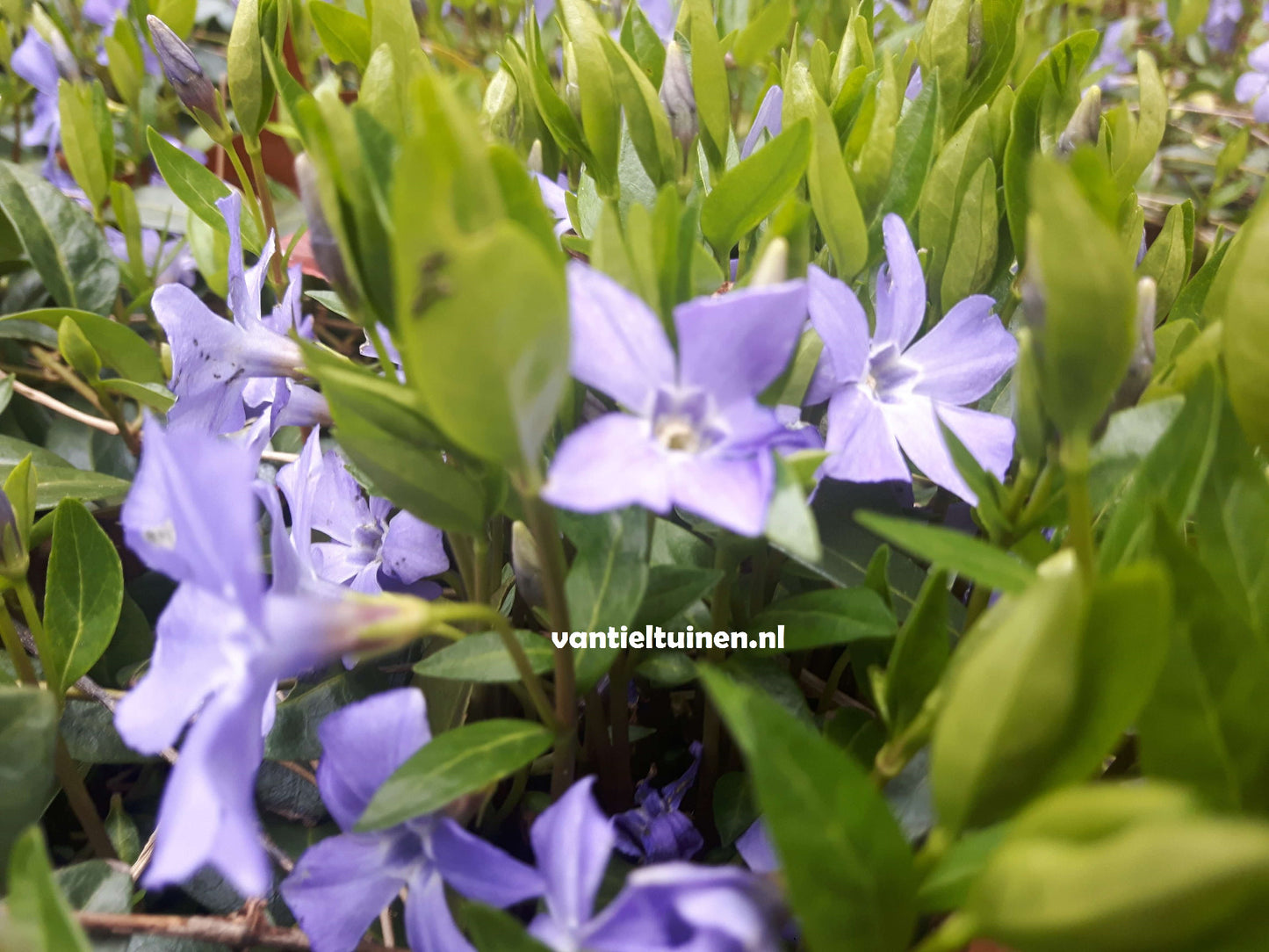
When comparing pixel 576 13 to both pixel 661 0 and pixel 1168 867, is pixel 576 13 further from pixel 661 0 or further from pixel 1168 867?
pixel 661 0

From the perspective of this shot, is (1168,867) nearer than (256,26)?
Yes

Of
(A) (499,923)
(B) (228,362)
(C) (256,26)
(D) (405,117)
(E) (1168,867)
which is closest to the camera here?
(E) (1168,867)

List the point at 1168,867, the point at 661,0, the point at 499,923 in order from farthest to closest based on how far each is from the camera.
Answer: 1. the point at 661,0
2. the point at 499,923
3. the point at 1168,867

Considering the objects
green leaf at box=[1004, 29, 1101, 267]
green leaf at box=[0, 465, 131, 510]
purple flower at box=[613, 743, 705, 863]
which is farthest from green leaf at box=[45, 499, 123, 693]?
green leaf at box=[1004, 29, 1101, 267]

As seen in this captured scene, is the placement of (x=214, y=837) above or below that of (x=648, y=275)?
below

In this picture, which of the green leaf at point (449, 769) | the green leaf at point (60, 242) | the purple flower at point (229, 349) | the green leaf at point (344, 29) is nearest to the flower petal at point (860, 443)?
the green leaf at point (449, 769)

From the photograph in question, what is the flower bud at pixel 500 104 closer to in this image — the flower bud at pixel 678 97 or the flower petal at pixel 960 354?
the flower bud at pixel 678 97

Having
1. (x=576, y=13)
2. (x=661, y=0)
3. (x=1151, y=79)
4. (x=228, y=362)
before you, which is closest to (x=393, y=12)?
(x=576, y=13)
